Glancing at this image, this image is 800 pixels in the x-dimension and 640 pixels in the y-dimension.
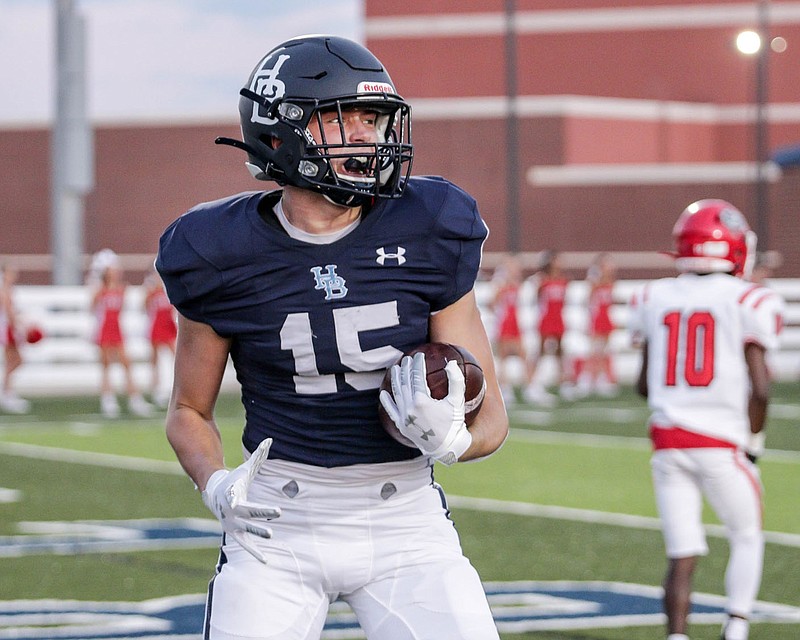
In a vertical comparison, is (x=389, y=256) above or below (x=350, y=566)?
above

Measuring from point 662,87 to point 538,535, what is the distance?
111 feet

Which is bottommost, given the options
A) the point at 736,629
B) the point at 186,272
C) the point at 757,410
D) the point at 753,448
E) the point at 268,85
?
the point at 736,629

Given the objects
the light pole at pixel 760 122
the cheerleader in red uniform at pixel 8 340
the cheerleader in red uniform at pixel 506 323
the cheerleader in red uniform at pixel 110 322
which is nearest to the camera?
the cheerleader in red uniform at pixel 8 340

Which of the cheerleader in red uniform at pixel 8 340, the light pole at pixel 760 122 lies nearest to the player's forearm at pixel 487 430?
the cheerleader in red uniform at pixel 8 340

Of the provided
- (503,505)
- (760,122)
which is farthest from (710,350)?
(760,122)

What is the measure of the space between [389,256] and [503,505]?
6.66 metres

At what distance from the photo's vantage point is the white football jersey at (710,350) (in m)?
6.05

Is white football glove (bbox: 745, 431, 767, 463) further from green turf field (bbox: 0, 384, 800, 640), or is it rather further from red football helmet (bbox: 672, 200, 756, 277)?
green turf field (bbox: 0, 384, 800, 640)

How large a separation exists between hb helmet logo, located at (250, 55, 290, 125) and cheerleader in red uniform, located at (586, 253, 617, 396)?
52.9 feet

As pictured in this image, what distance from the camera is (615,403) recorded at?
18.0 m

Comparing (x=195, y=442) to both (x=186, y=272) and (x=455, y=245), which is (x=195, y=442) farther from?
(x=455, y=245)

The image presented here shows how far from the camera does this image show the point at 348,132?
3.58 metres

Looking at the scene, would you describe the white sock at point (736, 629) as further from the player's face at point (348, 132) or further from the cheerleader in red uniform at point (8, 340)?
the cheerleader in red uniform at point (8, 340)

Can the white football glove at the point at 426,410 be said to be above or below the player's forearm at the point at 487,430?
above
